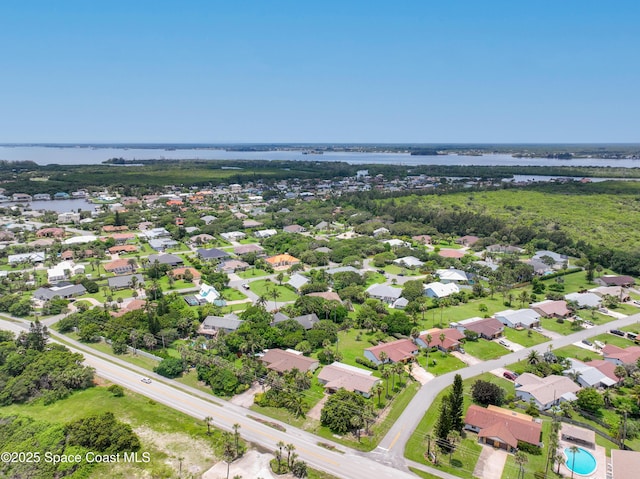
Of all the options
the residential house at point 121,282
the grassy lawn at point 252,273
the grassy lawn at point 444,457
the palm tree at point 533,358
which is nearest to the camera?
the grassy lawn at point 444,457

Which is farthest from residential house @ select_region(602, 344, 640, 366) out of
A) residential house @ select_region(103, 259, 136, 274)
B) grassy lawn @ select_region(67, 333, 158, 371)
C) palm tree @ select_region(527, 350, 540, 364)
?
residential house @ select_region(103, 259, 136, 274)

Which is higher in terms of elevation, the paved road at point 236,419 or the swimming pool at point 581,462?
the paved road at point 236,419

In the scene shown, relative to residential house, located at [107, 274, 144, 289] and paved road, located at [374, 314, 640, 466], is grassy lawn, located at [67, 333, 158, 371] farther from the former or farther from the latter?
paved road, located at [374, 314, 640, 466]

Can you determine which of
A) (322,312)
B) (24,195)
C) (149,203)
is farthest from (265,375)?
(24,195)

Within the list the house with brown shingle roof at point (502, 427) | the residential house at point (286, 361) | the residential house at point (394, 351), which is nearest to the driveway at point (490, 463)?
the house with brown shingle roof at point (502, 427)

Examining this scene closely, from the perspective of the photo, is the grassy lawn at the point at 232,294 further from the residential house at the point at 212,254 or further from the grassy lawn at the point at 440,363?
the grassy lawn at the point at 440,363
